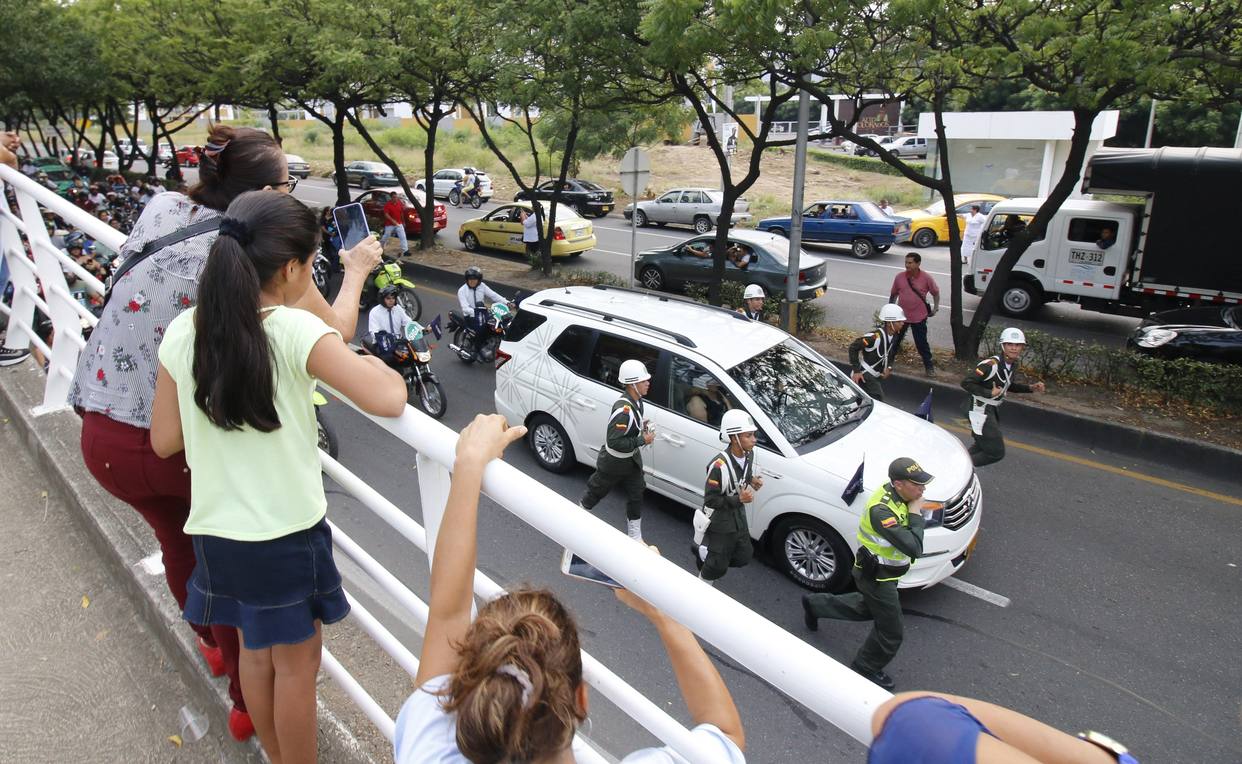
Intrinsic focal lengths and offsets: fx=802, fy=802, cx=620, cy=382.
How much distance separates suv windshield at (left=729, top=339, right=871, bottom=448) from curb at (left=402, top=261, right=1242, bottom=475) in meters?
3.75

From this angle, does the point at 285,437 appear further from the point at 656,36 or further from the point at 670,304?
the point at 656,36

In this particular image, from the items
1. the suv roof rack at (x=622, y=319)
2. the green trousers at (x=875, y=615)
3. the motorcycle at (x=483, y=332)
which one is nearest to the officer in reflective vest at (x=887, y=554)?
the green trousers at (x=875, y=615)

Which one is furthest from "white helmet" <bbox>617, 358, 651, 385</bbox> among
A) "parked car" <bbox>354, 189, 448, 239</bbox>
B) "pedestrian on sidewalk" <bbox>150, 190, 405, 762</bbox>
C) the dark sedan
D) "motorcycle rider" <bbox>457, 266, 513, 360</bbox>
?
"parked car" <bbox>354, 189, 448, 239</bbox>

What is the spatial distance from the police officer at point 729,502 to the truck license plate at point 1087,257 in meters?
12.6

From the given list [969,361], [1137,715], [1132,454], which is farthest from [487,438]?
[969,361]

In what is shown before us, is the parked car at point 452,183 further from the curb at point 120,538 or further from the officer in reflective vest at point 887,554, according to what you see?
the officer in reflective vest at point 887,554

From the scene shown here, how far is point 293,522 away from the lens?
5.88 ft

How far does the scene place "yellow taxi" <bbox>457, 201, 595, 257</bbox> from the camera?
2164cm

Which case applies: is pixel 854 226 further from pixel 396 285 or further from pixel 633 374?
pixel 633 374

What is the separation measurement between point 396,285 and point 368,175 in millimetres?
30668

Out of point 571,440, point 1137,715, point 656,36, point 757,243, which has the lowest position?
point 1137,715

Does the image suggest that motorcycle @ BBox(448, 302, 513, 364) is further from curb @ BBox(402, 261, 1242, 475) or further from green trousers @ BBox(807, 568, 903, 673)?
green trousers @ BBox(807, 568, 903, 673)

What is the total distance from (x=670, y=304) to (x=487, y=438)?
693cm

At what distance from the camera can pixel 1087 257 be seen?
50.3ft
